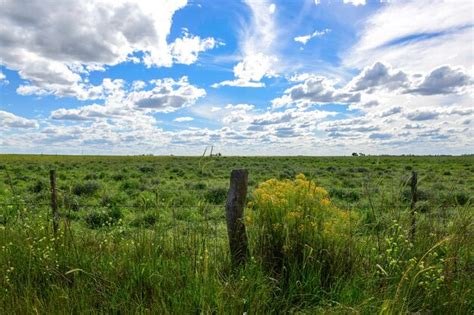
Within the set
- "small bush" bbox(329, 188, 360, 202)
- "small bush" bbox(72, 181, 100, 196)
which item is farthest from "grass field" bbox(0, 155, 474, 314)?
"small bush" bbox(72, 181, 100, 196)

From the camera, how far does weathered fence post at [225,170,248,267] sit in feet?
15.2

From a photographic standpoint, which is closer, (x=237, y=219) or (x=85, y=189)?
(x=237, y=219)

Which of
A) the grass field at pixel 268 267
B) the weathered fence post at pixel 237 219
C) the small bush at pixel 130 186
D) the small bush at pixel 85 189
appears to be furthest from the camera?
the small bush at pixel 130 186

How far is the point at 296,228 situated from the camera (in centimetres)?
459

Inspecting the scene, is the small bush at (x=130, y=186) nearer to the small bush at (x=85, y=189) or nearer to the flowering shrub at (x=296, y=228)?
the small bush at (x=85, y=189)

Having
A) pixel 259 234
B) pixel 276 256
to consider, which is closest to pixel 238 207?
pixel 259 234

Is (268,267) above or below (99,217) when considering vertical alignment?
above

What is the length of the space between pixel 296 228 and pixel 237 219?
28.5 inches

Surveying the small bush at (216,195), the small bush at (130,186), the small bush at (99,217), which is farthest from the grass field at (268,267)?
the small bush at (130,186)

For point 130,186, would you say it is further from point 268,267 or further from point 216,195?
point 268,267

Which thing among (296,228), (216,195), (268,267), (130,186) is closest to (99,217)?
(216,195)

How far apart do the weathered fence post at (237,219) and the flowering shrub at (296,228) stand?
0.18 metres

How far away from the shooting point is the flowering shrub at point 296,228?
4473mm

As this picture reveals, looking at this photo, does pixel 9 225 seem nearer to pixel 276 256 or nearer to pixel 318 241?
pixel 276 256
